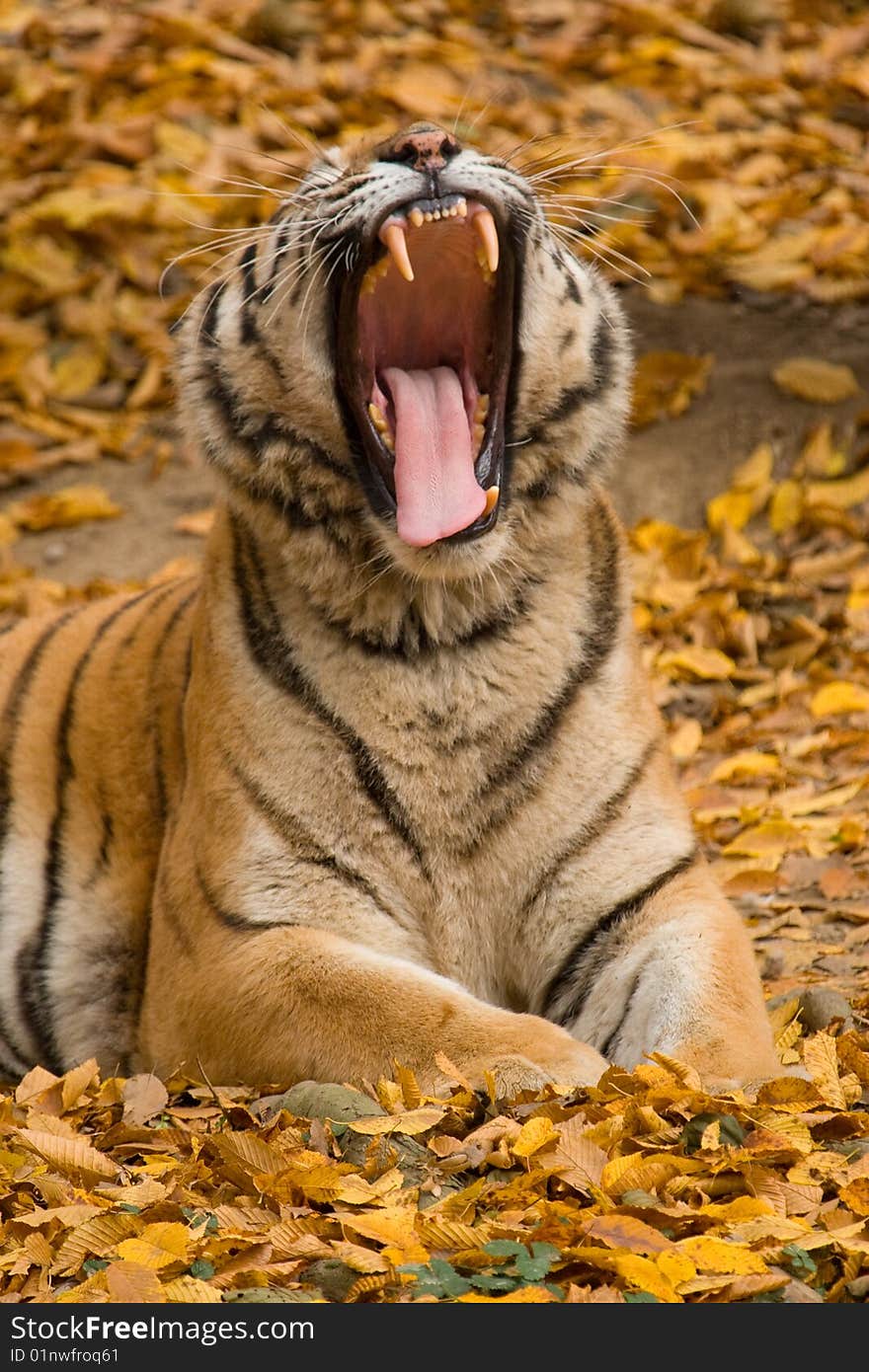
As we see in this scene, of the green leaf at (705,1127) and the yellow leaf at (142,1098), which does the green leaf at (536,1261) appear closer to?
the green leaf at (705,1127)

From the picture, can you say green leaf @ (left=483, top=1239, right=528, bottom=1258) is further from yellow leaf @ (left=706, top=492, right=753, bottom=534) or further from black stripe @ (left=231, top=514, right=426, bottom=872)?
yellow leaf @ (left=706, top=492, right=753, bottom=534)

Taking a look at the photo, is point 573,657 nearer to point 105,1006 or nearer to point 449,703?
point 449,703

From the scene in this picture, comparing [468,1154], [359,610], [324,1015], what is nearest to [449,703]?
[359,610]

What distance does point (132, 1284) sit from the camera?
7.28 feet

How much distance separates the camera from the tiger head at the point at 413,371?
3115 millimetres

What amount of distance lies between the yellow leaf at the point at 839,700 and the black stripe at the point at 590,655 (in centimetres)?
157

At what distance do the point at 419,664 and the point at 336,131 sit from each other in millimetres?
4874

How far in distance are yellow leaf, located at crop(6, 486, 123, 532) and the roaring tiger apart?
3.01 metres

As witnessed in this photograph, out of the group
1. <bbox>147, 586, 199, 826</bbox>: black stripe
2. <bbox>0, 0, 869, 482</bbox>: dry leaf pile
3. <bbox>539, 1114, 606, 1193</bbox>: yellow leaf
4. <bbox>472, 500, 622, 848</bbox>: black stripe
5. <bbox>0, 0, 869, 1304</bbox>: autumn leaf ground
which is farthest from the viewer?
<bbox>0, 0, 869, 482</bbox>: dry leaf pile

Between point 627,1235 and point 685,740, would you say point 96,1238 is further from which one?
point 685,740

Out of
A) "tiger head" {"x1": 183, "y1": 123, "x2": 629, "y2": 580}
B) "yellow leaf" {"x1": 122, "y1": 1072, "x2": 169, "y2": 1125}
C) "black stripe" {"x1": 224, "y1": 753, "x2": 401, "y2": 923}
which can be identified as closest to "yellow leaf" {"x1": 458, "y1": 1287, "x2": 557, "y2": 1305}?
"yellow leaf" {"x1": 122, "y1": 1072, "x2": 169, "y2": 1125}

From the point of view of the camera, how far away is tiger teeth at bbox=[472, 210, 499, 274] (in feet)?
10.0

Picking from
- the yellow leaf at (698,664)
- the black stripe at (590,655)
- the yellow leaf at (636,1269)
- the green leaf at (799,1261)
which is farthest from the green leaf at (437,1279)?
the yellow leaf at (698,664)

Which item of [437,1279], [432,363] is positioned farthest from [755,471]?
[437,1279]
